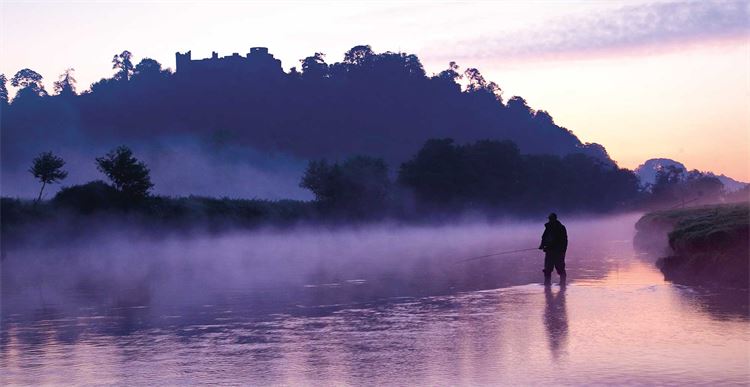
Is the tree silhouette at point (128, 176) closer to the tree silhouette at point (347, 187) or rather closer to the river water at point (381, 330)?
the tree silhouette at point (347, 187)

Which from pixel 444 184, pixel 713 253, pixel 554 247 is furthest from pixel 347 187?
pixel 713 253

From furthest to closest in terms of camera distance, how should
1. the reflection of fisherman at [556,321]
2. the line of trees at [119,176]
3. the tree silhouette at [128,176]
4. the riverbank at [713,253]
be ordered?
the tree silhouette at [128,176] → the line of trees at [119,176] → the riverbank at [713,253] → the reflection of fisherman at [556,321]

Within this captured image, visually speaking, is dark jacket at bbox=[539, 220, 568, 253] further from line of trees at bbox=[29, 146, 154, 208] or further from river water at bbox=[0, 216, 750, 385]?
line of trees at bbox=[29, 146, 154, 208]

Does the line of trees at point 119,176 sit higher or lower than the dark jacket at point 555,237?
higher

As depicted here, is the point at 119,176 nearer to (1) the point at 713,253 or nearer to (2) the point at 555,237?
(2) the point at 555,237

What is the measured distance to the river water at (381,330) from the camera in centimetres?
1207

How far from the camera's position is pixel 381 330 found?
643 inches

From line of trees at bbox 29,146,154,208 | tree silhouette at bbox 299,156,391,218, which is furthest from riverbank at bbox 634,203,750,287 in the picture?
tree silhouette at bbox 299,156,391,218

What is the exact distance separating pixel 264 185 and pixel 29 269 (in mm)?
136172

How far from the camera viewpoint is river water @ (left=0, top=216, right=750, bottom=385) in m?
12.1

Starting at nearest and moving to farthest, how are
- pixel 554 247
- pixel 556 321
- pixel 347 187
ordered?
1. pixel 556 321
2. pixel 554 247
3. pixel 347 187

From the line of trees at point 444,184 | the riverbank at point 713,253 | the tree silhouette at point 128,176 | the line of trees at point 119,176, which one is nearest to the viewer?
the riverbank at point 713,253

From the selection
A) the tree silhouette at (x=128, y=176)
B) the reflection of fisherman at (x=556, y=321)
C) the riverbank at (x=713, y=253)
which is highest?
the tree silhouette at (x=128, y=176)

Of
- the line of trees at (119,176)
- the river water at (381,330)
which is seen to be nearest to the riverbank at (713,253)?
the river water at (381,330)
